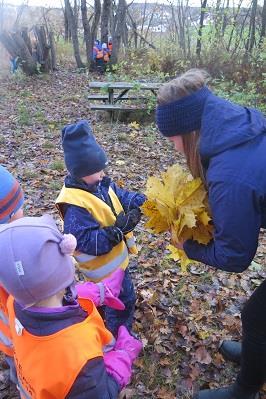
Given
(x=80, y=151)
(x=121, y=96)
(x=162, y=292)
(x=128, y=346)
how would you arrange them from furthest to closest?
(x=121, y=96), (x=162, y=292), (x=80, y=151), (x=128, y=346)

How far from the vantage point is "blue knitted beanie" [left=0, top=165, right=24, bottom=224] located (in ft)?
8.19

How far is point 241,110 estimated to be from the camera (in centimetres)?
188

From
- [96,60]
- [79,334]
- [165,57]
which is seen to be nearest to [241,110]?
[79,334]

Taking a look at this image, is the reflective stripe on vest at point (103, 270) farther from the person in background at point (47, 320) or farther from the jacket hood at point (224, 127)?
the jacket hood at point (224, 127)

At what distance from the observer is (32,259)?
164cm

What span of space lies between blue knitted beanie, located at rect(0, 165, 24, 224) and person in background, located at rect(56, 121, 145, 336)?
12.7 inches

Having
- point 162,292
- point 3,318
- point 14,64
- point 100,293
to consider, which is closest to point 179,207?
point 100,293

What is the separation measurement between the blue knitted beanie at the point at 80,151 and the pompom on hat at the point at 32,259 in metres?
1.11

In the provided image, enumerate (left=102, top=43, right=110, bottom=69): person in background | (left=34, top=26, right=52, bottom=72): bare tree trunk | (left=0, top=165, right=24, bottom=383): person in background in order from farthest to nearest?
(left=102, top=43, right=110, bottom=69): person in background, (left=34, top=26, right=52, bottom=72): bare tree trunk, (left=0, top=165, right=24, bottom=383): person in background

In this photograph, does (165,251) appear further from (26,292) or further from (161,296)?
(26,292)

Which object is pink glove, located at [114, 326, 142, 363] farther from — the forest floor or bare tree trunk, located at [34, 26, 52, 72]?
bare tree trunk, located at [34, 26, 52, 72]

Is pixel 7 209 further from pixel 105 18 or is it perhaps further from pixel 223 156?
pixel 105 18

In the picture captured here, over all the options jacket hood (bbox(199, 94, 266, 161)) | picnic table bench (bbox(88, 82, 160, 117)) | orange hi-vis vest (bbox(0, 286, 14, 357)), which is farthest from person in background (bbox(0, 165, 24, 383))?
picnic table bench (bbox(88, 82, 160, 117))

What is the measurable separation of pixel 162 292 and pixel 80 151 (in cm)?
189
